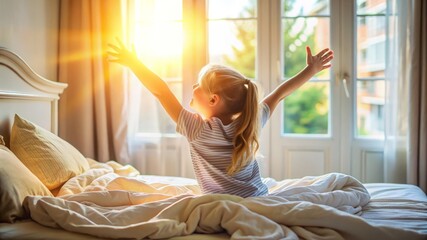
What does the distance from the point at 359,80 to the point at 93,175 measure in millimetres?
1983

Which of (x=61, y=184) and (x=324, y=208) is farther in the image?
(x=61, y=184)

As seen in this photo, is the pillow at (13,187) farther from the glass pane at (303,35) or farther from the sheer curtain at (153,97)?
the glass pane at (303,35)

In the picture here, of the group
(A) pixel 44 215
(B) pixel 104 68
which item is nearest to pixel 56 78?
(B) pixel 104 68

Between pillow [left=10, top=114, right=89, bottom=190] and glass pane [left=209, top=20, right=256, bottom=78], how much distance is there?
57.7 inches

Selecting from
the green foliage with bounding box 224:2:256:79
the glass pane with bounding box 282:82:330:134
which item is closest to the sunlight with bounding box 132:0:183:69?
the green foliage with bounding box 224:2:256:79

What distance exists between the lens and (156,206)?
59.2 inches

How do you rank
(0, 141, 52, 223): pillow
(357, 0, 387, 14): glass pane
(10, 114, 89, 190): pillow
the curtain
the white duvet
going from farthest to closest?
the curtain → (357, 0, 387, 14): glass pane → (10, 114, 89, 190): pillow → (0, 141, 52, 223): pillow → the white duvet

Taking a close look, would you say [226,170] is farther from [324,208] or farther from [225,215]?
[324,208]

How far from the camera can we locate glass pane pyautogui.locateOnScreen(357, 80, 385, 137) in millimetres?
3031

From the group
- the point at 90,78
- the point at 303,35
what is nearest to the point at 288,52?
the point at 303,35

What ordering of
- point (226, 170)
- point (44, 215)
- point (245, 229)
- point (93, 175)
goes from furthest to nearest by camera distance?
point (93, 175), point (226, 170), point (44, 215), point (245, 229)

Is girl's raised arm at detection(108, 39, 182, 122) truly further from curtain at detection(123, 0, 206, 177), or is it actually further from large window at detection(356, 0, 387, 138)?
large window at detection(356, 0, 387, 138)

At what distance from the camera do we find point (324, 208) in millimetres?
1392

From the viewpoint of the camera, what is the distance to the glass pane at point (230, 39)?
3.14 meters
